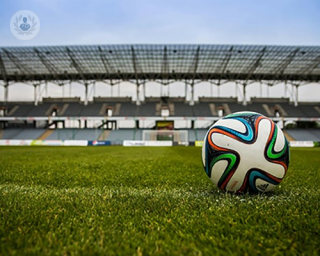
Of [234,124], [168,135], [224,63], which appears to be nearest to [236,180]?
[234,124]

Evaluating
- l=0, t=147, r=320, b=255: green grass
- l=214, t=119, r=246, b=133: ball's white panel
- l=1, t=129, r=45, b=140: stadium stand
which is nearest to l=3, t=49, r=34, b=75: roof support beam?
l=1, t=129, r=45, b=140: stadium stand

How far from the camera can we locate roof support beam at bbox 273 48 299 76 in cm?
3699

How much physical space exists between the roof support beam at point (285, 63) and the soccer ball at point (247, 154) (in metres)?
37.5

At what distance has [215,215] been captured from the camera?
2.82 meters

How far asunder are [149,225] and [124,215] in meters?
0.42

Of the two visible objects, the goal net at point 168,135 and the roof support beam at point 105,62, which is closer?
the roof support beam at point 105,62

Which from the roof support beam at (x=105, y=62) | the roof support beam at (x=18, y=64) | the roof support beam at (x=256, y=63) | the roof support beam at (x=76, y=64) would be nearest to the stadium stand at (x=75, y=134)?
the roof support beam at (x=76, y=64)

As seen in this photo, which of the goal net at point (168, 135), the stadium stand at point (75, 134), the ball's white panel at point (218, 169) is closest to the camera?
the ball's white panel at point (218, 169)

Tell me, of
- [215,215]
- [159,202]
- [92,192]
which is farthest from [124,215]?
[92,192]

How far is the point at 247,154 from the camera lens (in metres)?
3.54

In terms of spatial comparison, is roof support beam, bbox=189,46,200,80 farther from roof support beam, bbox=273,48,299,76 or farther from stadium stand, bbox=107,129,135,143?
stadium stand, bbox=107,129,135,143

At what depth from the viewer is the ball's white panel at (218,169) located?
12.0 feet

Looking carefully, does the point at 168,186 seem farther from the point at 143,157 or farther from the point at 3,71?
the point at 3,71

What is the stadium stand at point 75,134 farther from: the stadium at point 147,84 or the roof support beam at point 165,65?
the roof support beam at point 165,65
